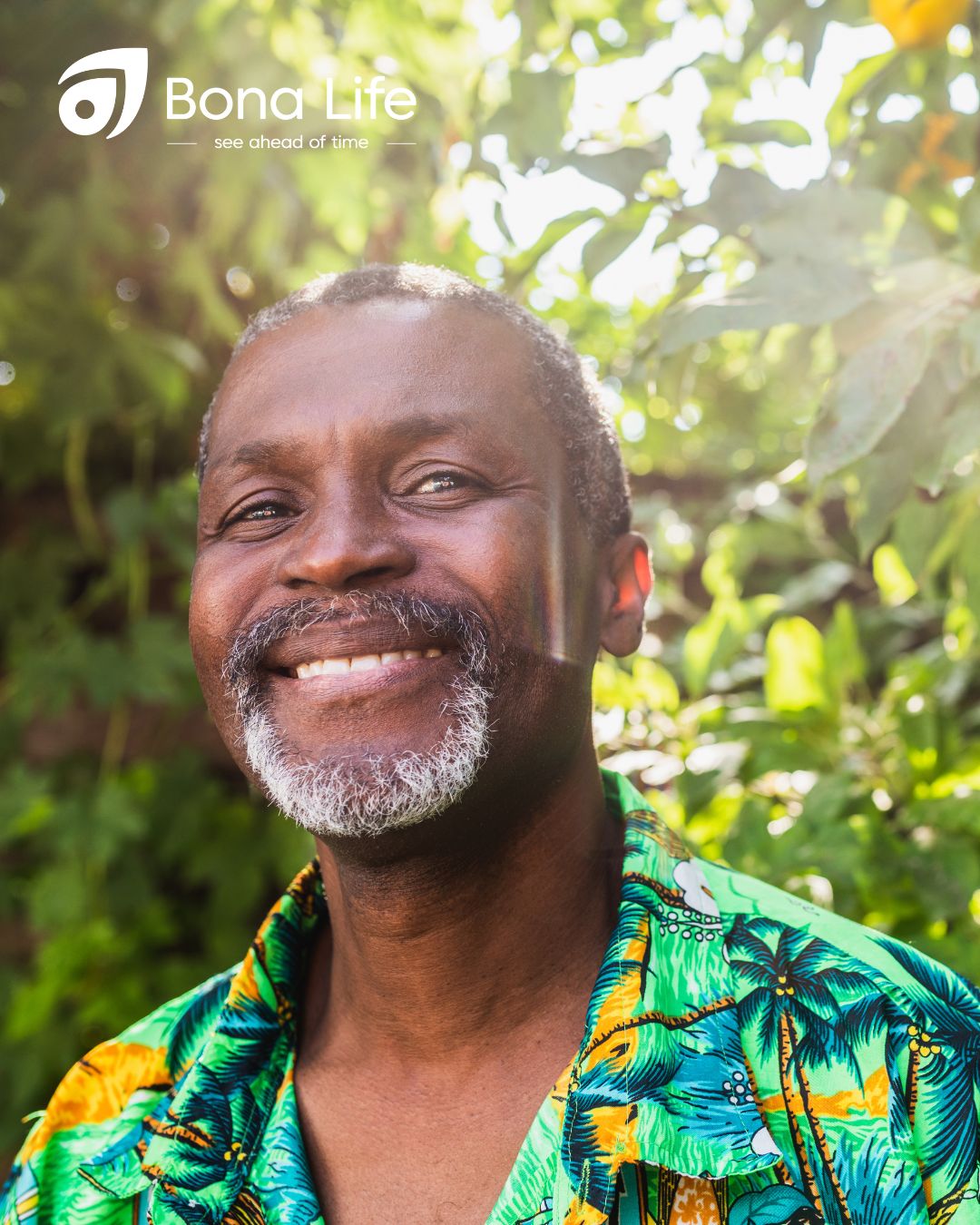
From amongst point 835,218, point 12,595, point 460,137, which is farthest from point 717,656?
point 12,595

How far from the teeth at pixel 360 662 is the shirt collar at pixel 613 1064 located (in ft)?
1.20

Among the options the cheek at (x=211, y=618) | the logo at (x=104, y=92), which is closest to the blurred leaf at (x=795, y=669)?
the cheek at (x=211, y=618)

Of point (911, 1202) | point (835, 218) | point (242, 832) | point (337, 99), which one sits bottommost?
point (911, 1202)

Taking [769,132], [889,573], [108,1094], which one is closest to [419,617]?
[108,1094]

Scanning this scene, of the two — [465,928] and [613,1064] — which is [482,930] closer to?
[465,928]

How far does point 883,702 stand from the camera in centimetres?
202

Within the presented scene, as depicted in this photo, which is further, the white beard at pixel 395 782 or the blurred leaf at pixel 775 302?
the blurred leaf at pixel 775 302

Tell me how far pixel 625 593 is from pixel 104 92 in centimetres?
182

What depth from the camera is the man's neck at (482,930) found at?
4.47 ft

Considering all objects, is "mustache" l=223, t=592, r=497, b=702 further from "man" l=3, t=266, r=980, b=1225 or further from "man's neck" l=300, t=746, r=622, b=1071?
"man's neck" l=300, t=746, r=622, b=1071

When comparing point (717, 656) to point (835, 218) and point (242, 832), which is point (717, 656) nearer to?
point (835, 218)

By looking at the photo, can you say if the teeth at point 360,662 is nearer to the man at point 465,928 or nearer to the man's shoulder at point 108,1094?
the man at point 465,928

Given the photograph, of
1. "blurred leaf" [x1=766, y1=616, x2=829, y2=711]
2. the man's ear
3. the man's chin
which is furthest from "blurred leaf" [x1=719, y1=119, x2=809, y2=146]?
the man's chin

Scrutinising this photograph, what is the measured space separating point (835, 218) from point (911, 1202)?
1.18 metres
